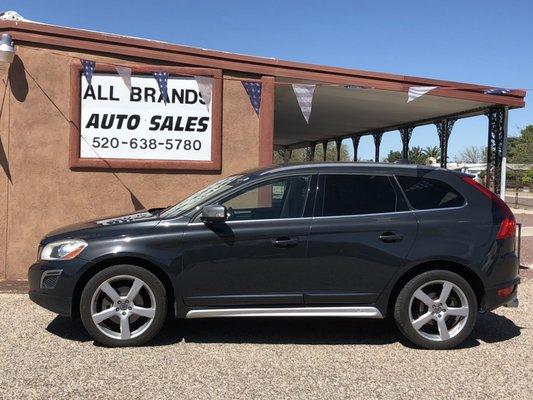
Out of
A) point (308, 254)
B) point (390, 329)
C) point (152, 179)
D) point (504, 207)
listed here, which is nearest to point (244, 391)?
point (308, 254)

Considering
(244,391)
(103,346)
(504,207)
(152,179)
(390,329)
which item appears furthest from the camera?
(152,179)

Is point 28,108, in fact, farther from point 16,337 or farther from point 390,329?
point 390,329

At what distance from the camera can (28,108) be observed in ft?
25.0

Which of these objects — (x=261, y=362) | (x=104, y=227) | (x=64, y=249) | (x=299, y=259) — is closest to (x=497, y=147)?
(x=299, y=259)

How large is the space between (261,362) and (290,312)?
0.56m

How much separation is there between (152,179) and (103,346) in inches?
138

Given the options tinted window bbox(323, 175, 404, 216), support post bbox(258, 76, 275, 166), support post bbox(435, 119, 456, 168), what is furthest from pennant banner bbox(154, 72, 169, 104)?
support post bbox(435, 119, 456, 168)

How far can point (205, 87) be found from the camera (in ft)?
26.4

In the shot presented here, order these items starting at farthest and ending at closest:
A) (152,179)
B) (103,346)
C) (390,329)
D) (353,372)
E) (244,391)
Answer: (152,179) < (390,329) < (103,346) < (353,372) < (244,391)

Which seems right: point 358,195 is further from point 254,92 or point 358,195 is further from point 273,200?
point 254,92

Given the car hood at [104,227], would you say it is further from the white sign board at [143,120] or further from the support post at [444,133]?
the support post at [444,133]

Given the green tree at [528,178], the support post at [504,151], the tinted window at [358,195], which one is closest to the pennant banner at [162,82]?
the tinted window at [358,195]

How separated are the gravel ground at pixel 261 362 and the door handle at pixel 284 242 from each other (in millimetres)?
955

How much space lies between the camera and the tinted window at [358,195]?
16.9 feet
